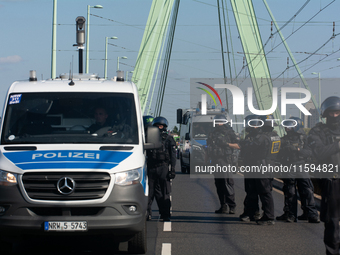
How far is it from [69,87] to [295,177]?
4625 millimetres

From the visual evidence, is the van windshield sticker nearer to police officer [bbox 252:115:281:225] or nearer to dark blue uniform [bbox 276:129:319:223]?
police officer [bbox 252:115:281:225]

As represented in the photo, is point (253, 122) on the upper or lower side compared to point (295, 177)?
upper

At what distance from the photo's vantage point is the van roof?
24.1 ft

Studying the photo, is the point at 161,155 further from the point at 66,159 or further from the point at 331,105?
the point at 331,105

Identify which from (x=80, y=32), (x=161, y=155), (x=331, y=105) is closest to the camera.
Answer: (x=331, y=105)

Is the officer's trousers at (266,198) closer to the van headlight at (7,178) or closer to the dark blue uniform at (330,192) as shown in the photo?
the dark blue uniform at (330,192)

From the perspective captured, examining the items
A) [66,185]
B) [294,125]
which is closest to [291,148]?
[294,125]

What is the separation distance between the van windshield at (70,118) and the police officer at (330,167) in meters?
2.36

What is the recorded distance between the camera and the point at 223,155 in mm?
10562

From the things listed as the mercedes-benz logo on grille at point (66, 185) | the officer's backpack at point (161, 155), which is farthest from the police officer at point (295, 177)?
the mercedes-benz logo on grille at point (66, 185)

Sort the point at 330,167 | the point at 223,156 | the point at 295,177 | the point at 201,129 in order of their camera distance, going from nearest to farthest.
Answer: the point at 330,167 < the point at 295,177 < the point at 223,156 < the point at 201,129

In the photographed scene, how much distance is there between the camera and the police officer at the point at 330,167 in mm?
5676

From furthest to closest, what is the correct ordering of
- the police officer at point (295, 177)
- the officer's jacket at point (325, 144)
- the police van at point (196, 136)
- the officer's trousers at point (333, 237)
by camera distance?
the police van at point (196, 136), the police officer at point (295, 177), the officer's jacket at point (325, 144), the officer's trousers at point (333, 237)

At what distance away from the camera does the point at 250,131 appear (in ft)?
31.1
